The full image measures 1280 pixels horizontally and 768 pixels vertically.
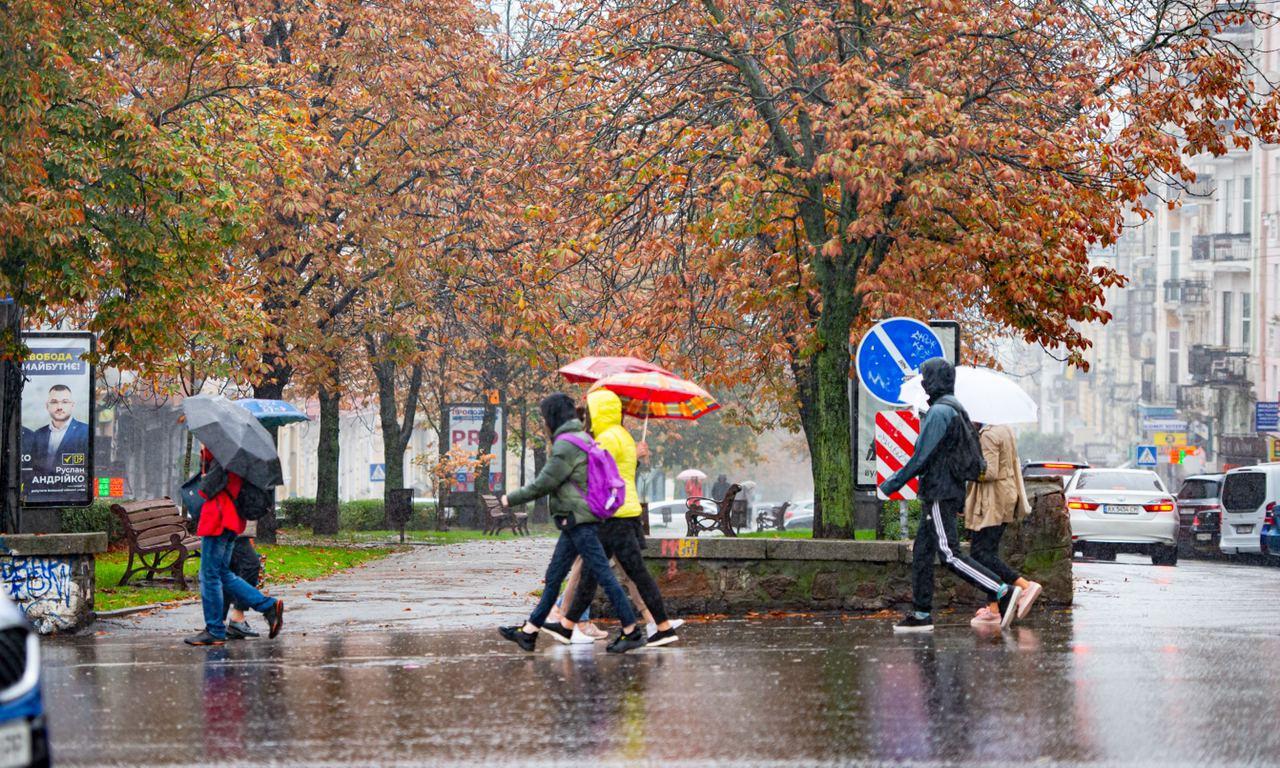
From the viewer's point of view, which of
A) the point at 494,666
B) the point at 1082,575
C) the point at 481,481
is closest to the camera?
the point at 494,666

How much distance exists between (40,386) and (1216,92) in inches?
548

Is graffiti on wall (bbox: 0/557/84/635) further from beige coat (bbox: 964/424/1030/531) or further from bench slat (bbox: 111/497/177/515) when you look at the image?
beige coat (bbox: 964/424/1030/531)

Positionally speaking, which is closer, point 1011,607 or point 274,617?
point 1011,607

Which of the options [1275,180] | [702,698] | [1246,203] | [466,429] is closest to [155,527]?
[702,698]

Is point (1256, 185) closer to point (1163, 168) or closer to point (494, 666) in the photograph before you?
point (1163, 168)

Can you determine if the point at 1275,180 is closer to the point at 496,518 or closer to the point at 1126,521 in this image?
the point at 496,518

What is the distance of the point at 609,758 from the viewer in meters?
7.92

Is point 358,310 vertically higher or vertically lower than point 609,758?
higher

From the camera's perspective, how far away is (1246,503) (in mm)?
33594

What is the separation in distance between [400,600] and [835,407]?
4.68 metres

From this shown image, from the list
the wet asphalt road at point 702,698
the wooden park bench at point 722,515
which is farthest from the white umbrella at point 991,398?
the wooden park bench at point 722,515

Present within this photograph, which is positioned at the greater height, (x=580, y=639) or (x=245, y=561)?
(x=245, y=561)

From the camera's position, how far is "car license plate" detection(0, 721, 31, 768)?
19.6 ft

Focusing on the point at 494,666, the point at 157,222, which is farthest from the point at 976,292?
the point at 494,666
